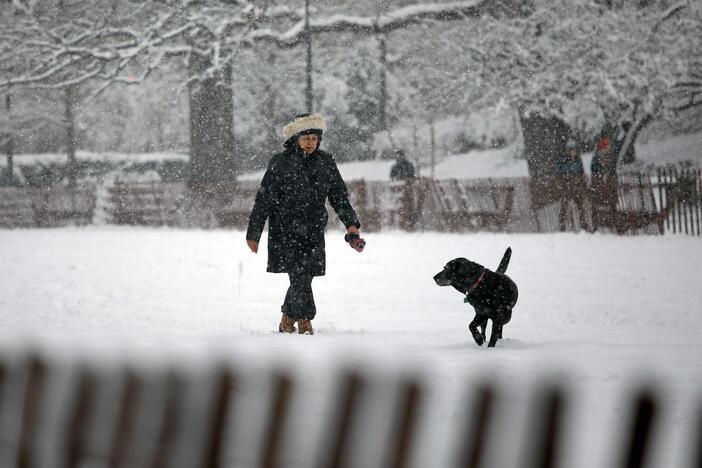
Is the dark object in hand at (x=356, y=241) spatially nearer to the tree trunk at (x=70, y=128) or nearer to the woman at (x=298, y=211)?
the woman at (x=298, y=211)

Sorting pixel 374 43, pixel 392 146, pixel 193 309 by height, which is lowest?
pixel 193 309

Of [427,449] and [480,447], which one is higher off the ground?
[480,447]

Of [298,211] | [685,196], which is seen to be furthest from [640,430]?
[685,196]

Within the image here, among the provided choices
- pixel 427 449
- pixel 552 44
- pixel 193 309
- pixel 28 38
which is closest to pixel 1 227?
pixel 28 38

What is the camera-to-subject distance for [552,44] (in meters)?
27.5

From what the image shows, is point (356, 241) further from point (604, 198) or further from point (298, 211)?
point (604, 198)

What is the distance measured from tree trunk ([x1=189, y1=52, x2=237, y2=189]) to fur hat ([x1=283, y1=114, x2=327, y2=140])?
75.3 feet

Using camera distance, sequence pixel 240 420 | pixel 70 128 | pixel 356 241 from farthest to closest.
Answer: pixel 70 128
pixel 356 241
pixel 240 420

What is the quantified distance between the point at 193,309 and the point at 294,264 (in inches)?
106

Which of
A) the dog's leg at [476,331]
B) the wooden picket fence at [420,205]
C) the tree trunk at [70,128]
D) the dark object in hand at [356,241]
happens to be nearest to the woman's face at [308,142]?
the dark object in hand at [356,241]

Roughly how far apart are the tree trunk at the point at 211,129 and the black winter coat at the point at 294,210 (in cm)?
2292

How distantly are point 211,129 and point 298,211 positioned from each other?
2374 centimetres

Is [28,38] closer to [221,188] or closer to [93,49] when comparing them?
[93,49]

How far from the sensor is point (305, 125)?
8.02 m
